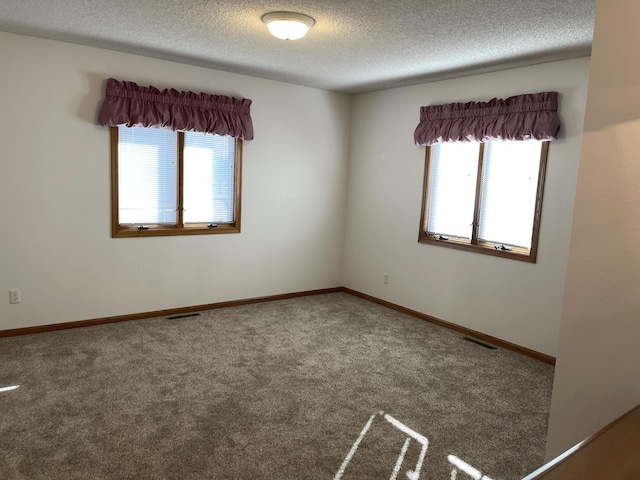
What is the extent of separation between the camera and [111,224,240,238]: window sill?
14.3 feet

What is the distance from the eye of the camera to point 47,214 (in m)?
3.97

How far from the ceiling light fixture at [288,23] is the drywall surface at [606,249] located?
190cm

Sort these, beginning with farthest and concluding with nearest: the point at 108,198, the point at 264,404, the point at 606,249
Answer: the point at 108,198, the point at 264,404, the point at 606,249

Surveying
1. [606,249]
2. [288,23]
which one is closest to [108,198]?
[288,23]

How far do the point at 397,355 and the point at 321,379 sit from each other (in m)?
0.83

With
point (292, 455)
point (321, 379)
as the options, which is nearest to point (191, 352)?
point (321, 379)

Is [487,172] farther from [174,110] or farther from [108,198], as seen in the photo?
[108,198]

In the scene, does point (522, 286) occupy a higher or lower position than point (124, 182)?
lower

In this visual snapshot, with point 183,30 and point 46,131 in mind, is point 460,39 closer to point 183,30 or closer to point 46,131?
point 183,30

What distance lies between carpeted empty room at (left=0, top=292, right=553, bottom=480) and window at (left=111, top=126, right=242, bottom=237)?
99 cm

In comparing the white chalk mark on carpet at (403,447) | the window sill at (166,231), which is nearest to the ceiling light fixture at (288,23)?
the window sill at (166,231)

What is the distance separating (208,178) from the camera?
15.9 feet

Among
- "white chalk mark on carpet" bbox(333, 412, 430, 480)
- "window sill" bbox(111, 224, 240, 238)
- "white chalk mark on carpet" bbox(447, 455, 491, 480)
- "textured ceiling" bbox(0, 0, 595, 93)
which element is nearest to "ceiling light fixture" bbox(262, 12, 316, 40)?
"textured ceiling" bbox(0, 0, 595, 93)

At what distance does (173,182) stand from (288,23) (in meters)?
2.19
